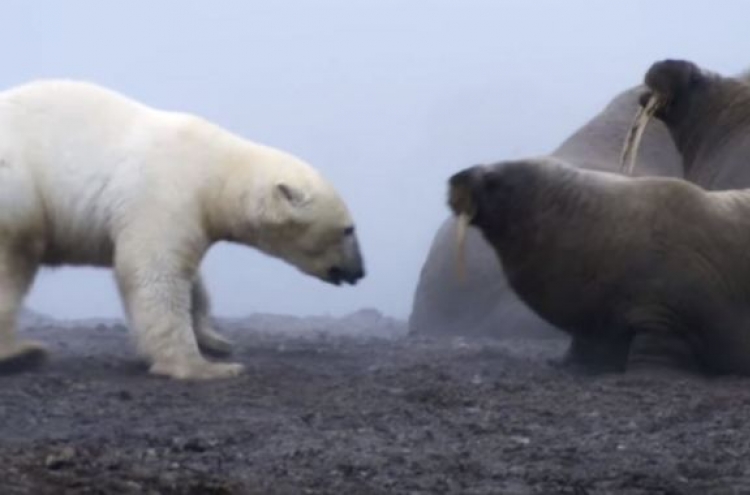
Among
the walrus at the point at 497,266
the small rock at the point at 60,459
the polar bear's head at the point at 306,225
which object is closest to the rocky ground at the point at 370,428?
the small rock at the point at 60,459

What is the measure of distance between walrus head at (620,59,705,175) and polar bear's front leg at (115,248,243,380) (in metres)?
2.10

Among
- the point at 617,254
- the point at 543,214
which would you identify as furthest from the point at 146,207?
the point at 617,254

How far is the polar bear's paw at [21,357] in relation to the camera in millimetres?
5086

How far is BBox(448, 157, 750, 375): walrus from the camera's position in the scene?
208 inches

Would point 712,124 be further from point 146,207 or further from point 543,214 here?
point 146,207

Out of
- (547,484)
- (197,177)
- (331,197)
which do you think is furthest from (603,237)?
(547,484)

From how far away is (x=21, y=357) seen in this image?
513 cm

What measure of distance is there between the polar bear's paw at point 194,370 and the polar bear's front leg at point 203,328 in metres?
0.69

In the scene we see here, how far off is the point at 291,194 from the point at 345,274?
322 mm

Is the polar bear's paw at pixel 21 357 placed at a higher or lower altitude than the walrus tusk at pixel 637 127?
lower

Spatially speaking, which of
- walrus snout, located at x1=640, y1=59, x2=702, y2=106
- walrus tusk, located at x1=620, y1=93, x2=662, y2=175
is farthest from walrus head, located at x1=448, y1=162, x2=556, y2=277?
walrus snout, located at x1=640, y1=59, x2=702, y2=106

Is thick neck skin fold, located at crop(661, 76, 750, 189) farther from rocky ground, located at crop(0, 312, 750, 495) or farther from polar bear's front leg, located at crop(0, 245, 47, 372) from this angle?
polar bear's front leg, located at crop(0, 245, 47, 372)

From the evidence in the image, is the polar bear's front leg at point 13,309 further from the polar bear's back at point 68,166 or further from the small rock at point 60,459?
the small rock at point 60,459

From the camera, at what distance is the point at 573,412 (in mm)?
4273
